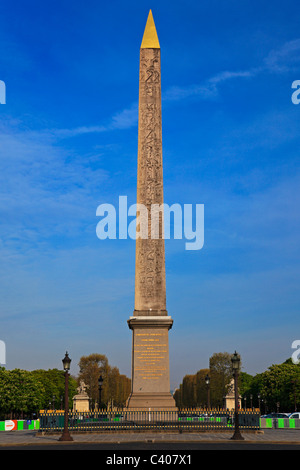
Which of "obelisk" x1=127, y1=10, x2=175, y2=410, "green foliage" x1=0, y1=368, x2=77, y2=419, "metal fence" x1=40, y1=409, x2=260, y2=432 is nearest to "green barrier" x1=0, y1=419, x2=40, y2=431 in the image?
"metal fence" x1=40, y1=409, x2=260, y2=432

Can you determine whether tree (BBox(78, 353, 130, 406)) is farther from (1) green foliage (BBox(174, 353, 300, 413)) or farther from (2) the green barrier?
(2) the green barrier

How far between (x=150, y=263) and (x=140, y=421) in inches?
325

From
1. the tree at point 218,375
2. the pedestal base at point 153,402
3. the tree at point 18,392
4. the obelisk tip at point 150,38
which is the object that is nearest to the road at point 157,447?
the pedestal base at point 153,402

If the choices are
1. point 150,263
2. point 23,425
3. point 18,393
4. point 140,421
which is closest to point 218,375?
point 18,393

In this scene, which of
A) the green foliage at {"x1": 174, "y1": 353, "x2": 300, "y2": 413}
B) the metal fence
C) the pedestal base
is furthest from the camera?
the green foliage at {"x1": 174, "y1": 353, "x2": 300, "y2": 413}

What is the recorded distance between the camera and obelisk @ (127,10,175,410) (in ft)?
96.0

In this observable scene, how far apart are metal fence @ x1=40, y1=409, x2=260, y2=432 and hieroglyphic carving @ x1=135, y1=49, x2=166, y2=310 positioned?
5594 millimetres

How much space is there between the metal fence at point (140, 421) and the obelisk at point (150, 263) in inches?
34.8

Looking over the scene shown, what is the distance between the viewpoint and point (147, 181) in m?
32.6

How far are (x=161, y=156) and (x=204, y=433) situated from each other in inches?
590

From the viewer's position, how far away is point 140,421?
27.4m

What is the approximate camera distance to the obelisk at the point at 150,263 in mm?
29266
